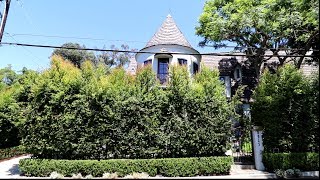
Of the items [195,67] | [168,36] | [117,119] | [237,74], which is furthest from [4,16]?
[237,74]

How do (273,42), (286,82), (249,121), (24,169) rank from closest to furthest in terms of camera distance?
(24,169) → (286,82) → (249,121) → (273,42)

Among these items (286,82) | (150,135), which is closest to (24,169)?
(150,135)

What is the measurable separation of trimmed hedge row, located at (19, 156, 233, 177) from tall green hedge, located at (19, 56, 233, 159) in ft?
1.99

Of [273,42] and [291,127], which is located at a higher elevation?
[273,42]

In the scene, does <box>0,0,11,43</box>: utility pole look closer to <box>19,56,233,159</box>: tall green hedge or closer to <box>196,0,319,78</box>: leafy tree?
<box>19,56,233,159</box>: tall green hedge

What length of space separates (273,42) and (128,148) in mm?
12738

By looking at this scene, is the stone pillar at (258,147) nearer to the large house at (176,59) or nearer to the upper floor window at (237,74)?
the large house at (176,59)

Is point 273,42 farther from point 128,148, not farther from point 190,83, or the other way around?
point 128,148

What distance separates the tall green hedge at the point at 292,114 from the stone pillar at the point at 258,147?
0.25 meters

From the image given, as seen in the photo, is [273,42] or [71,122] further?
[273,42]

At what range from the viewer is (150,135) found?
12164 millimetres

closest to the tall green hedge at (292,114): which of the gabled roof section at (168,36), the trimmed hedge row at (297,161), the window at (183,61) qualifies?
the trimmed hedge row at (297,161)

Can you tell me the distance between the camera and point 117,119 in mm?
12227

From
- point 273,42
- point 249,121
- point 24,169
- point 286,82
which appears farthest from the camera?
point 273,42
